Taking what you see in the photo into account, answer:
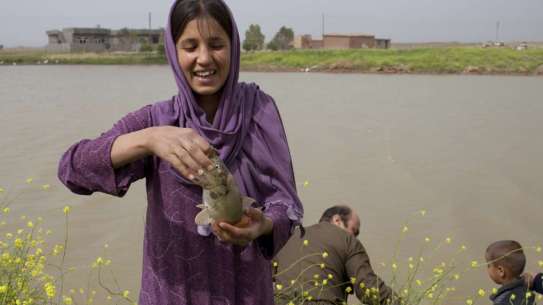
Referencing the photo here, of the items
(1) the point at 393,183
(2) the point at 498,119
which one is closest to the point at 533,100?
(2) the point at 498,119

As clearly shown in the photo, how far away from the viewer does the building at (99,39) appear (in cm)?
6291

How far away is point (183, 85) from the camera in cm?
159

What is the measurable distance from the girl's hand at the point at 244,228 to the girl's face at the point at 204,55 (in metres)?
0.38

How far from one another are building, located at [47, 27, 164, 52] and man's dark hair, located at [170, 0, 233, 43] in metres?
63.2

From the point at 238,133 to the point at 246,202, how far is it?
213 mm

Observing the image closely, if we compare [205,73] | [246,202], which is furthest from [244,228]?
[205,73]

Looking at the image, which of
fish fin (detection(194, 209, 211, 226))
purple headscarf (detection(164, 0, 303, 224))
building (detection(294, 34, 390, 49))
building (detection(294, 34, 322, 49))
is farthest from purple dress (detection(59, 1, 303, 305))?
building (detection(294, 34, 322, 49))

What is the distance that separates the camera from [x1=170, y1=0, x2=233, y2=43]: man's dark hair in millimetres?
1533

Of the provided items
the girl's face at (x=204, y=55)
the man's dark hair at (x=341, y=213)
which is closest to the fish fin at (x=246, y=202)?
the girl's face at (x=204, y=55)

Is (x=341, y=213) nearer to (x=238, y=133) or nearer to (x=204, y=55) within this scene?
(x=238, y=133)

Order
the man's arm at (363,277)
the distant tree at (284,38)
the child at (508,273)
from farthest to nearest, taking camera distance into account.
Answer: the distant tree at (284,38)
the child at (508,273)
the man's arm at (363,277)

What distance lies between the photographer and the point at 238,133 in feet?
5.19

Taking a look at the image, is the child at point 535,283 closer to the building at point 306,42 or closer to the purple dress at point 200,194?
the purple dress at point 200,194

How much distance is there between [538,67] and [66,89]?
978 inches
